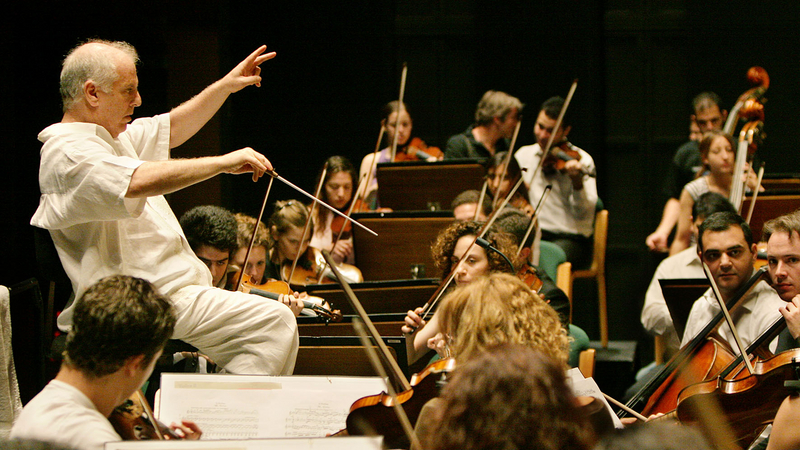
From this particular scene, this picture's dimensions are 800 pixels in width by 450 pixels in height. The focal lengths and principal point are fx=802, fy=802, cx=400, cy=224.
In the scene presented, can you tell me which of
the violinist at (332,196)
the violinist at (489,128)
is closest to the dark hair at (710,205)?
the violinist at (489,128)

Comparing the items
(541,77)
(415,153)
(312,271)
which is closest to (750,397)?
(312,271)

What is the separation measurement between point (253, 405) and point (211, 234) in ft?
2.80

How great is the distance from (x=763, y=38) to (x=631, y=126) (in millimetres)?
1123

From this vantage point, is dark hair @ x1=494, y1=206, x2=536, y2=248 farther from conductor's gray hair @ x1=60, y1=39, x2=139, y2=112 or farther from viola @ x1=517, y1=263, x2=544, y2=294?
conductor's gray hair @ x1=60, y1=39, x2=139, y2=112

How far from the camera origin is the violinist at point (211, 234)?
8.87ft

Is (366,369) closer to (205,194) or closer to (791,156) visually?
(205,194)

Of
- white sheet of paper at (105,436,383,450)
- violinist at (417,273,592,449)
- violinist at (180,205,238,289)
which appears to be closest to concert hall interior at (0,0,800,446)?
violinist at (180,205,238,289)

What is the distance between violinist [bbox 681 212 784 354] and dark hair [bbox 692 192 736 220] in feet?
1.64

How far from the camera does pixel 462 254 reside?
2.95 m

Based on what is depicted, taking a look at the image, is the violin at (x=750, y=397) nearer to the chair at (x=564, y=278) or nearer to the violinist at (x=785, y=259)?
the violinist at (x=785, y=259)

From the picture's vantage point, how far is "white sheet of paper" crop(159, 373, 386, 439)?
1995 mm

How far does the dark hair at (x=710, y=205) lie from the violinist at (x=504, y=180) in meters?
0.83

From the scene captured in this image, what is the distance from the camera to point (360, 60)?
18.7ft

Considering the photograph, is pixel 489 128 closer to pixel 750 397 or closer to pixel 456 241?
pixel 456 241
